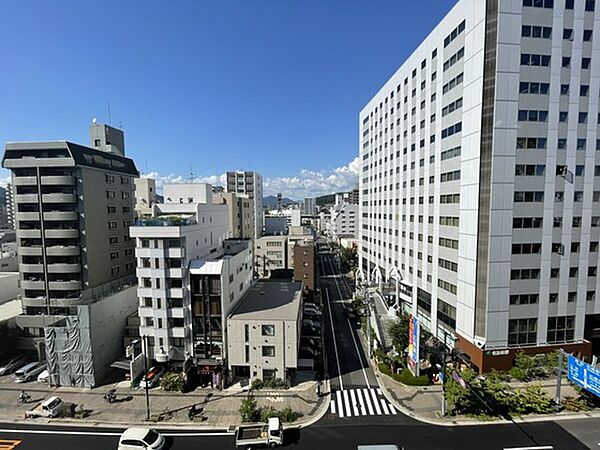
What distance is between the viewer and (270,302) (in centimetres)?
4003

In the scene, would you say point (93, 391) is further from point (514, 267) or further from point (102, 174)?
point (514, 267)

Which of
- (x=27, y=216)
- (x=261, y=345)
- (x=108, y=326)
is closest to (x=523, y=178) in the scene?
(x=261, y=345)

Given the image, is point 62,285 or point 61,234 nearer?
point 61,234

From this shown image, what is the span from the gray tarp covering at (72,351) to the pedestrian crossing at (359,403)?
2703cm

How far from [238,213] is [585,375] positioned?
77843 mm

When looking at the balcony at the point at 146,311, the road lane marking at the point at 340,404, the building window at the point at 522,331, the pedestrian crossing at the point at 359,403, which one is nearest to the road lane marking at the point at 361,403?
the pedestrian crossing at the point at 359,403

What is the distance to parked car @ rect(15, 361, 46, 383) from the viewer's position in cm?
3441

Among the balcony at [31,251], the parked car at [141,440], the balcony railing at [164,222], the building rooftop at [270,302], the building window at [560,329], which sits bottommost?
the parked car at [141,440]

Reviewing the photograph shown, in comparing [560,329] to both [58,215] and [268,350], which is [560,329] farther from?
[58,215]

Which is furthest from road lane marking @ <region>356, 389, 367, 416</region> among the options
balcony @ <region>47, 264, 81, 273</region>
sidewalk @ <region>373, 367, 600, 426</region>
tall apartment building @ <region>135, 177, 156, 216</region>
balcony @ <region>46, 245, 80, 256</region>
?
tall apartment building @ <region>135, 177, 156, 216</region>

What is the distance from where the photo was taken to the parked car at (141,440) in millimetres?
22766

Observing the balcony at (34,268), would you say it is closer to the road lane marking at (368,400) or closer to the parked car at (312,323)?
the parked car at (312,323)

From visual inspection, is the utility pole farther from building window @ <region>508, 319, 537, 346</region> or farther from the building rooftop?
the building rooftop

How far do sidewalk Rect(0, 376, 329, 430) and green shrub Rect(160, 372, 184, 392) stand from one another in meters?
0.56
